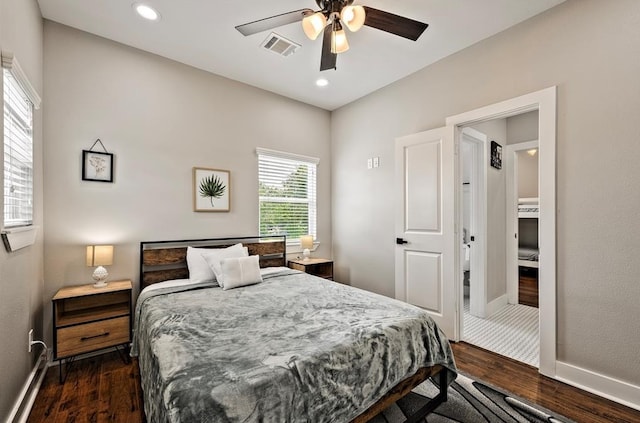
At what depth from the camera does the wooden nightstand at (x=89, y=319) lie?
2248mm

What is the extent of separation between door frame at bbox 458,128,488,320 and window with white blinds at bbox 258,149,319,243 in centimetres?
219

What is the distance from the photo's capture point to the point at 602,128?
6.80 ft

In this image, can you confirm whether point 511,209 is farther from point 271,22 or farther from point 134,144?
point 134,144

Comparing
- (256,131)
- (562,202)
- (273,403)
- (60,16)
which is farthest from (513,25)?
(60,16)

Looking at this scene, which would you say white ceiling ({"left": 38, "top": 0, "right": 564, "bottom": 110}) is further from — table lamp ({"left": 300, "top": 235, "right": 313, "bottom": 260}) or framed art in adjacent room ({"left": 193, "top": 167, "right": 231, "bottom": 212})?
table lamp ({"left": 300, "top": 235, "right": 313, "bottom": 260})

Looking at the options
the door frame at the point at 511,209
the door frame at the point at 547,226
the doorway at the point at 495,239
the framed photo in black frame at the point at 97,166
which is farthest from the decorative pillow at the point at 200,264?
the door frame at the point at 511,209

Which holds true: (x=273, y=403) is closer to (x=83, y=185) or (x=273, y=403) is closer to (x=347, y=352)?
(x=347, y=352)

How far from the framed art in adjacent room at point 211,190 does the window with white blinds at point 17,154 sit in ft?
4.39

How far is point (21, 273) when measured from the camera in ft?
6.28

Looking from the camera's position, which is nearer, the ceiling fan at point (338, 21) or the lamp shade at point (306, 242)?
the ceiling fan at point (338, 21)

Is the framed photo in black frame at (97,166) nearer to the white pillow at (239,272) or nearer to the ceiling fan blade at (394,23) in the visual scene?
the white pillow at (239,272)

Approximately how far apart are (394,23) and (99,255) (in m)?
3.00

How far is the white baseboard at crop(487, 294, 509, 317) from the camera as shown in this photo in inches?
147

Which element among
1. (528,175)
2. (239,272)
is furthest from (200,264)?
(528,175)
